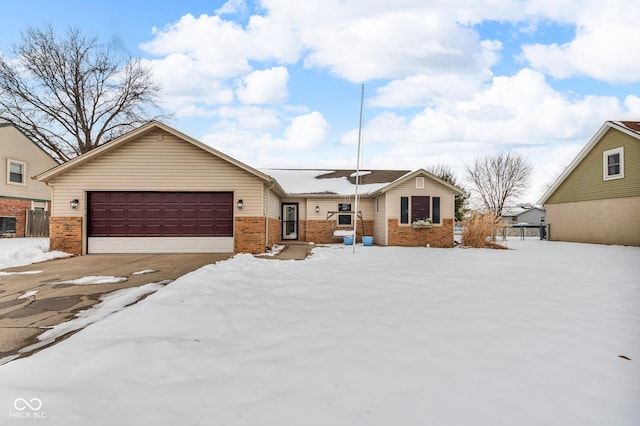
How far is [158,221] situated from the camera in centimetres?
1051

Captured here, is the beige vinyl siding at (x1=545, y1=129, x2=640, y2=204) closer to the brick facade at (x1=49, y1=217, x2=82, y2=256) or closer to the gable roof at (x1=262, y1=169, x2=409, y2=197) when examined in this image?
the gable roof at (x1=262, y1=169, x2=409, y2=197)

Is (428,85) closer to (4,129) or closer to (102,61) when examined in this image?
(102,61)

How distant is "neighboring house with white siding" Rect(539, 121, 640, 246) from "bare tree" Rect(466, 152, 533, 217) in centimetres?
1947

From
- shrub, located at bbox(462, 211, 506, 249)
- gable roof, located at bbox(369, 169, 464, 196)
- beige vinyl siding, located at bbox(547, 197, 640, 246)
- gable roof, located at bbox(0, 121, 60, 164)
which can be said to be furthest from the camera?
gable roof, located at bbox(0, 121, 60, 164)

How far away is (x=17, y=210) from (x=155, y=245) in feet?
41.4

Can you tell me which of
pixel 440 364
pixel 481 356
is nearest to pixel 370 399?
pixel 440 364

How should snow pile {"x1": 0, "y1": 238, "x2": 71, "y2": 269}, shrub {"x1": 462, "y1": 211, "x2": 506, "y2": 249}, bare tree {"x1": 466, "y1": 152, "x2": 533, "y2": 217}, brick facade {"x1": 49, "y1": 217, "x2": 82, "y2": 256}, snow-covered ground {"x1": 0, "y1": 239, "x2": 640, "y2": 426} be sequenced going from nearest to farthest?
snow-covered ground {"x1": 0, "y1": 239, "x2": 640, "y2": 426}
snow pile {"x1": 0, "y1": 238, "x2": 71, "y2": 269}
brick facade {"x1": 49, "y1": 217, "x2": 82, "y2": 256}
shrub {"x1": 462, "y1": 211, "x2": 506, "y2": 249}
bare tree {"x1": 466, "y1": 152, "x2": 533, "y2": 217}

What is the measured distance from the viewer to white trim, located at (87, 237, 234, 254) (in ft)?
34.1

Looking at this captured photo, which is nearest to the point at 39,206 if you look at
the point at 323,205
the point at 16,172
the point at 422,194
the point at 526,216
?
the point at 16,172

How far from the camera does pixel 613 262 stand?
28.1 feet

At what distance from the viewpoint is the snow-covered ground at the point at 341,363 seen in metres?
1.88

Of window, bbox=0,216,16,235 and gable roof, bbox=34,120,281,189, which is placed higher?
gable roof, bbox=34,120,281,189

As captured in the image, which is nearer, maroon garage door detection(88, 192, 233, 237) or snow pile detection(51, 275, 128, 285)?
snow pile detection(51, 275, 128, 285)

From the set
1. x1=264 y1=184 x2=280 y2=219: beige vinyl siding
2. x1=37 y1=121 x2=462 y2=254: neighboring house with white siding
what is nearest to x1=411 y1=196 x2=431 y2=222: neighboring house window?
x1=264 y1=184 x2=280 y2=219: beige vinyl siding
